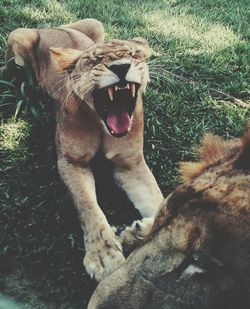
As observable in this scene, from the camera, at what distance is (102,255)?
2777 millimetres

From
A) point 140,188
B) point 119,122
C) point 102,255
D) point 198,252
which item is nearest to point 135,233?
point 102,255

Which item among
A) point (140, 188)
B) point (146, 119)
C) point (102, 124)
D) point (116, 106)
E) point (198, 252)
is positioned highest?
point (198, 252)

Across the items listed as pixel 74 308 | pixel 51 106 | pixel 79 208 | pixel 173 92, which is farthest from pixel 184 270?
pixel 173 92

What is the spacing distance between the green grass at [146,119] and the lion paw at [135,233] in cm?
26

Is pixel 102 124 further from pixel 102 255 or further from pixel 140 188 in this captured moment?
pixel 102 255

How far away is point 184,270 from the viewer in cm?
186

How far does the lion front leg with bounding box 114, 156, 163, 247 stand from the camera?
3156mm

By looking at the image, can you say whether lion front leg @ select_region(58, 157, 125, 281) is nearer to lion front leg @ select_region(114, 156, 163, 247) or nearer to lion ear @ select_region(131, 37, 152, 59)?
lion front leg @ select_region(114, 156, 163, 247)

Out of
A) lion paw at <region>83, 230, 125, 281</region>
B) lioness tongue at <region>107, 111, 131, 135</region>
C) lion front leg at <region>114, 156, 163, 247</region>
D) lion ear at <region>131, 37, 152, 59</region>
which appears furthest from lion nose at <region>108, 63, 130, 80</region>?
lion paw at <region>83, 230, 125, 281</region>

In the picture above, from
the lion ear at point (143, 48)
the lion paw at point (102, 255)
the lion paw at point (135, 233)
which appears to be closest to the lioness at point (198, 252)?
the lion paw at point (102, 255)

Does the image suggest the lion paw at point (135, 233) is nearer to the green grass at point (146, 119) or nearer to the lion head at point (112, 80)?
the green grass at point (146, 119)

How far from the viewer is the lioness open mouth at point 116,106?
316cm

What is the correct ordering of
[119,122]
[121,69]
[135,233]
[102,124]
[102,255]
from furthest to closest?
[102,124] < [119,122] < [121,69] < [135,233] < [102,255]

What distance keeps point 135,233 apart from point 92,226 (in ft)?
0.77
